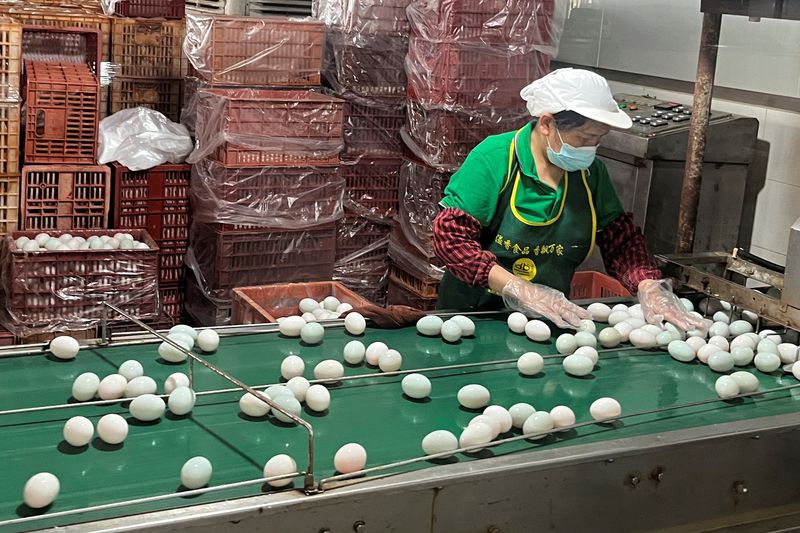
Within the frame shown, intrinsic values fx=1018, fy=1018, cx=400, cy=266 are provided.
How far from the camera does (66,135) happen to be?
4.93 meters

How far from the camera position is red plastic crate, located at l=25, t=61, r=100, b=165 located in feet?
15.9

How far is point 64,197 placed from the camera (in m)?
4.96

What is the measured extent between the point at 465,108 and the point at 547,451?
10.4 feet

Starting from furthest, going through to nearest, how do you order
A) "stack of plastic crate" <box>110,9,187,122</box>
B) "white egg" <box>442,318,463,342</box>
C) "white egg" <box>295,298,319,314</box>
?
"stack of plastic crate" <box>110,9,187,122</box>
"white egg" <box>295,298,319,314</box>
"white egg" <box>442,318,463,342</box>

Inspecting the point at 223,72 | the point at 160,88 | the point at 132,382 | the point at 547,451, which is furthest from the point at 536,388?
the point at 160,88

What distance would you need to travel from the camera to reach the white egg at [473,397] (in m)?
2.30

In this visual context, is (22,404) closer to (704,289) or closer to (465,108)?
(704,289)

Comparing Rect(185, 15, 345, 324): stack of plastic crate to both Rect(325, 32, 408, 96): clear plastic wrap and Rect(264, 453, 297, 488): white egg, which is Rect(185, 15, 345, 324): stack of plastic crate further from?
Rect(264, 453, 297, 488): white egg

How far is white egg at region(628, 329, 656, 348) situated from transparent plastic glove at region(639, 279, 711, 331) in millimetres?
159

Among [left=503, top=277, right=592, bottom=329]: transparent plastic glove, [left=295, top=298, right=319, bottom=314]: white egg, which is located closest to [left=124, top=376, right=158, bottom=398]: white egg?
[left=503, top=277, right=592, bottom=329]: transparent plastic glove

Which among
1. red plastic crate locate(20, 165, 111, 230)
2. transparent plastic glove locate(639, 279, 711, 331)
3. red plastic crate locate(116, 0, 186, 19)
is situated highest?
red plastic crate locate(116, 0, 186, 19)

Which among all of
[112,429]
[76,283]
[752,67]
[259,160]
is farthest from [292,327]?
[752,67]

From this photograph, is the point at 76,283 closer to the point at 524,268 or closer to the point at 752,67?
the point at 524,268

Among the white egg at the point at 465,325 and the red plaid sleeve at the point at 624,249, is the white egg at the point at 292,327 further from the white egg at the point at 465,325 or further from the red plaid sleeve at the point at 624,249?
the red plaid sleeve at the point at 624,249
